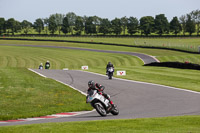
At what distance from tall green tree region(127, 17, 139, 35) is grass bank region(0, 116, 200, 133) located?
16946cm

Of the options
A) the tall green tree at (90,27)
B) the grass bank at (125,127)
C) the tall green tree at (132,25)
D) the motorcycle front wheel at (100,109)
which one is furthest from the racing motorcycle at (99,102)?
the tall green tree at (90,27)

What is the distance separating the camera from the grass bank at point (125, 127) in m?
9.63

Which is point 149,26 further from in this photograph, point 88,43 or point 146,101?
point 146,101

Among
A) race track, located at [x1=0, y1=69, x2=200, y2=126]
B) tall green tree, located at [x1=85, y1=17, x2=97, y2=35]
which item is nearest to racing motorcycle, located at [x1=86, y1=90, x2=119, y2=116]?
race track, located at [x1=0, y1=69, x2=200, y2=126]

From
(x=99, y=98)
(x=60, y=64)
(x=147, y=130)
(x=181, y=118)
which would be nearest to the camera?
(x=147, y=130)

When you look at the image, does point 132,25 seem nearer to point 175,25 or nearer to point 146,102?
point 175,25

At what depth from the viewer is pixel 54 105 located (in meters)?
16.2

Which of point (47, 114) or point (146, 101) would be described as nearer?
point (47, 114)

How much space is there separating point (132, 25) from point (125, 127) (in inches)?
6841

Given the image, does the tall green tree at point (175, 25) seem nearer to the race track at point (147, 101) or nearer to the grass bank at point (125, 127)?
the race track at point (147, 101)

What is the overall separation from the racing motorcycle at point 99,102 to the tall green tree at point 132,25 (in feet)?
549

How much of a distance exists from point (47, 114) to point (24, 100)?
3030mm

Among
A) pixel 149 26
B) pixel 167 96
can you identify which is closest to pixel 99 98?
pixel 167 96

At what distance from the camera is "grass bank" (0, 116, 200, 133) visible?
379 inches
